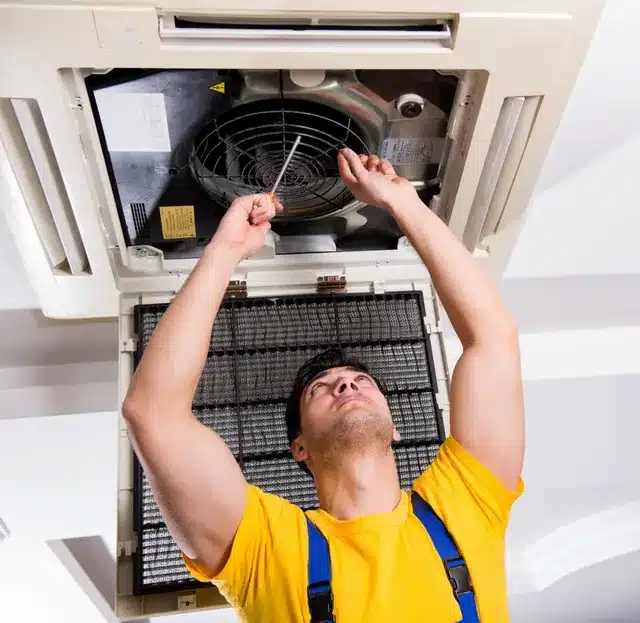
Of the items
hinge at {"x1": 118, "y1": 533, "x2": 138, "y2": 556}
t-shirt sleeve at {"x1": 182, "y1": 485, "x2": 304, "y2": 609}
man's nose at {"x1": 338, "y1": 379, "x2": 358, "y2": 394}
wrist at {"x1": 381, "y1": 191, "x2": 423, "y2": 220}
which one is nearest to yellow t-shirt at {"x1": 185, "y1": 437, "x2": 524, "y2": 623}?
t-shirt sleeve at {"x1": 182, "y1": 485, "x2": 304, "y2": 609}

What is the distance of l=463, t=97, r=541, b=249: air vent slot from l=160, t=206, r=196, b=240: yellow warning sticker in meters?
0.58

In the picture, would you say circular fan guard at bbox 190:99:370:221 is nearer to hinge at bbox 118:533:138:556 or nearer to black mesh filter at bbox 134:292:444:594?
black mesh filter at bbox 134:292:444:594

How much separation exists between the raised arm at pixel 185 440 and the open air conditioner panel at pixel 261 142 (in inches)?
12.2

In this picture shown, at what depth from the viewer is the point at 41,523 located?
7.00 feet

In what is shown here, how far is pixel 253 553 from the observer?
1.11m

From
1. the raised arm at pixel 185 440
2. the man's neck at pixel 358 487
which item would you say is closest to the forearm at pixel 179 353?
the raised arm at pixel 185 440

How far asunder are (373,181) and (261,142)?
0.23 m

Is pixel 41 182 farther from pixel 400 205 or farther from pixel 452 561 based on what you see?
pixel 452 561

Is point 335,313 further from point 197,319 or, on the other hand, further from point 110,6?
point 110,6

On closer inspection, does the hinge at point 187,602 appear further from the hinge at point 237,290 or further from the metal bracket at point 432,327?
the metal bracket at point 432,327

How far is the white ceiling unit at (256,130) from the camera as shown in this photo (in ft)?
3.42

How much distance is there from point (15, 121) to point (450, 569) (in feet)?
3.38

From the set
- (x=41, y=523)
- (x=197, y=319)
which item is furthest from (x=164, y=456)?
(x=41, y=523)

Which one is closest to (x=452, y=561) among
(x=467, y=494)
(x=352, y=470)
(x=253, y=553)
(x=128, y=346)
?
(x=467, y=494)
